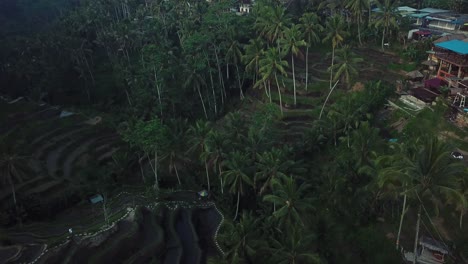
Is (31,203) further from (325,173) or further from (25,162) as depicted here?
(325,173)

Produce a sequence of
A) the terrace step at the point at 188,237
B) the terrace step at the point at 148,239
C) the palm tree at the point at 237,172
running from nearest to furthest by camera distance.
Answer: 1. the terrace step at the point at 148,239
2. the terrace step at the point at 188,237
3. the palm tree at the point at 237,172

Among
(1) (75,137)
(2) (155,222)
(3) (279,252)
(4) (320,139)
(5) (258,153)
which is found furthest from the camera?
(1) (75,137)

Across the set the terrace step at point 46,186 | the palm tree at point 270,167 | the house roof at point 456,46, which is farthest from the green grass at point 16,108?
the house roof at point 456,46

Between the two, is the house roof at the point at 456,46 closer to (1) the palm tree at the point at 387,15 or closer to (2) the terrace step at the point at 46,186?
(1) the palm tree at the point at 387,15

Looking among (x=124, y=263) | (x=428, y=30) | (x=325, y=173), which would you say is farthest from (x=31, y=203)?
(x=428, y=30)

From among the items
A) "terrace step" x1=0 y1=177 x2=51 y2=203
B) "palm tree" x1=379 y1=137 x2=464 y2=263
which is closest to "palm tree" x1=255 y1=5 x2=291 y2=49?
"palm tree" x1=379 y1=137 x2=464 y2=263

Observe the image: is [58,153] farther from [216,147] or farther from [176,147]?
[216,147]
